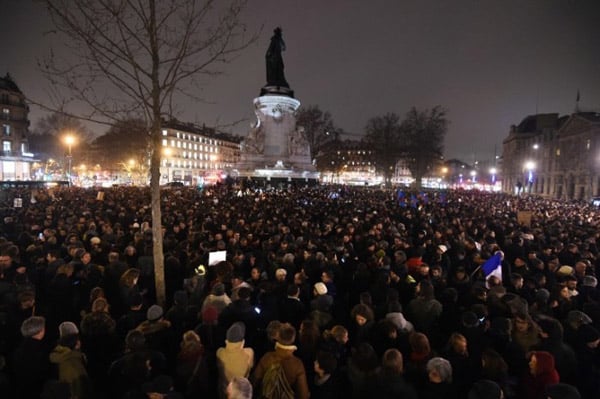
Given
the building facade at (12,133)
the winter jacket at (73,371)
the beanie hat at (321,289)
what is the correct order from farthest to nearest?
the building facade at (12,133) → the beanie hat at (321,289) → the winter jacket at (73,371)

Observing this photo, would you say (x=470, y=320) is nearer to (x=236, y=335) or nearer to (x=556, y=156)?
(x=236, y=335)

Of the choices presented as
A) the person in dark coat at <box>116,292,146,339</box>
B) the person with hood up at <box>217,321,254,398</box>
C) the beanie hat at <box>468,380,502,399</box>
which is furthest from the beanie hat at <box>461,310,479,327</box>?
the person in dark coat at <box>116,292,146,339</box>

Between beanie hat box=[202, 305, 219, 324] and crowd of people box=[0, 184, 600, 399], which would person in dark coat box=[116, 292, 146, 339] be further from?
beanie hat box=[202, 305, 219, 324]

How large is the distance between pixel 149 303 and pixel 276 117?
39379mm

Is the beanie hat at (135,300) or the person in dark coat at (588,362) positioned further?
the beanie hat at (135,300)

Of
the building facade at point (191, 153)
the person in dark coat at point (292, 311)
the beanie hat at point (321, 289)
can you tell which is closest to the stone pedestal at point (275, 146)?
the beanie hat at point (321, 289)

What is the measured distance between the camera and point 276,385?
3912 millimetres

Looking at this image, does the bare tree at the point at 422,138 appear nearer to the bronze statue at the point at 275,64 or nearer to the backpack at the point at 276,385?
the bronze statue at the point at 275,64

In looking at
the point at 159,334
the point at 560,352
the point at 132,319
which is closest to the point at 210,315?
the point at 159,334

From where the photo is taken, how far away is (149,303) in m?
7.66

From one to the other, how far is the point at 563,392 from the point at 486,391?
2.05ft

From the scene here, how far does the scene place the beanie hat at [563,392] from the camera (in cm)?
325

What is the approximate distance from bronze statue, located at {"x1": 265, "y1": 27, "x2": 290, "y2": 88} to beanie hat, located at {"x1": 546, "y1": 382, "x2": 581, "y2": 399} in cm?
4366

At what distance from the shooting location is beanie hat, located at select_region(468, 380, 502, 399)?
3.39m
